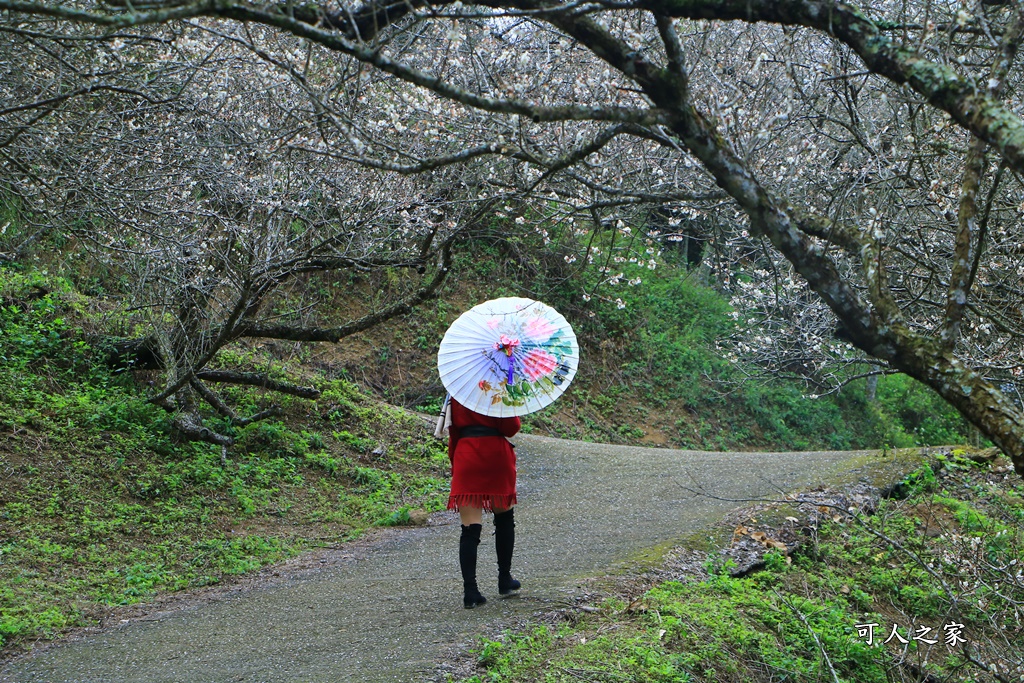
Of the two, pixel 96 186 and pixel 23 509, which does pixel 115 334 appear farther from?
pixel 96 186

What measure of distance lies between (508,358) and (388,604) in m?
2.11

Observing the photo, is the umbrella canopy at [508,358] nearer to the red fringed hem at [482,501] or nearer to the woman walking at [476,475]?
the woman walking at [476,475]

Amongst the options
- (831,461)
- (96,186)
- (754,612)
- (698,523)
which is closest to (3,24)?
(96,186)

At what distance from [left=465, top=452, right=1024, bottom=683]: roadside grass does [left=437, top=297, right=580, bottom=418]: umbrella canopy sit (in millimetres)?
1465

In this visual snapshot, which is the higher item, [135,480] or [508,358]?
[508,358]

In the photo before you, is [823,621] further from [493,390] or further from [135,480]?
[135,480]

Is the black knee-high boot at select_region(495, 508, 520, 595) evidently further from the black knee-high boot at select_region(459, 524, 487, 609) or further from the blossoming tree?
the blossoming tree

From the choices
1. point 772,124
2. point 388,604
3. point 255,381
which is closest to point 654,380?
point 255,381

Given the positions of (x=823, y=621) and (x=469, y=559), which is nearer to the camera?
(x=469, y=559)

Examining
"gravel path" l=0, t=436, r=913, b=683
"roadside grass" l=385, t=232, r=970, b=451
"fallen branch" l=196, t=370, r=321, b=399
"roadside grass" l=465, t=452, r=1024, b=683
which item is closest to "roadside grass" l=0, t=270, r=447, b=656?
"fallen branch" l=196, t=370, r=321, b=399

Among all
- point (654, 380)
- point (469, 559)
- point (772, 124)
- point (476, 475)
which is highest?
point (772, 124)

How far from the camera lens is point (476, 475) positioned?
5.71 meters

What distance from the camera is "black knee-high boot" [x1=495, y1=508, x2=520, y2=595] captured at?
233 inches

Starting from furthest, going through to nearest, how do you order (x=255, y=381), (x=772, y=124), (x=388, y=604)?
1. (x=255, y=381)
2. (x=388, y=604)
3. (x=772, y=124)
